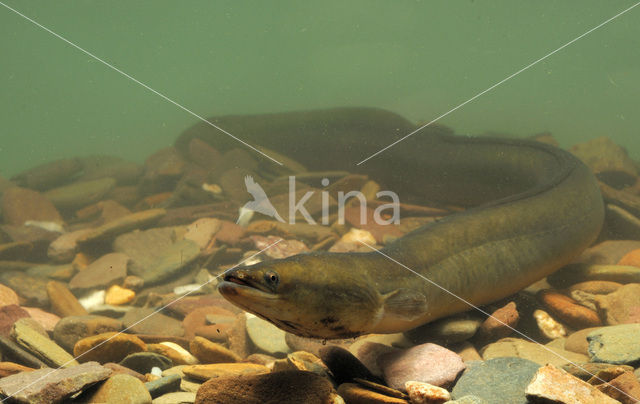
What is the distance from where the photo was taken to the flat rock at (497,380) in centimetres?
171

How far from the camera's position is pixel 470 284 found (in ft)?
9.68

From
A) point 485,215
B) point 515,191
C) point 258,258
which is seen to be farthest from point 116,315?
point 515,191

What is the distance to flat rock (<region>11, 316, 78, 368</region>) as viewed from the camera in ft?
7.47

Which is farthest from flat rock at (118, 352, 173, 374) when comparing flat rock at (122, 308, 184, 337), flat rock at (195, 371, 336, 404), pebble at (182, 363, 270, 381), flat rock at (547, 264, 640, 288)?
flat rock at (547, 264, 640, 288)

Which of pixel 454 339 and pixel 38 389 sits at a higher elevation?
pixel 38 389

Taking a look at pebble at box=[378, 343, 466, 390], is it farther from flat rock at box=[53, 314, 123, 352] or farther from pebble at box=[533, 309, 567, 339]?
flat rock at box=[53, 314, 123, 352]

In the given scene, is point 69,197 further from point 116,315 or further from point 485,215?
point 485,215

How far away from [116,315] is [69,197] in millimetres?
3784

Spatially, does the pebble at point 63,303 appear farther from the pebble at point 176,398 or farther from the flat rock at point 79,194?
the flat rock at point 79,194

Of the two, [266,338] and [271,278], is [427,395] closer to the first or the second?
[271,278]

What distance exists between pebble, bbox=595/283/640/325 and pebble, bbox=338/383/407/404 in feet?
6.55

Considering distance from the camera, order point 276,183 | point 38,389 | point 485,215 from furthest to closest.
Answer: point 276,183
point 485,215
point 38,389

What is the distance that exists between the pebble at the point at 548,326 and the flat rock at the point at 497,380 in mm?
1031

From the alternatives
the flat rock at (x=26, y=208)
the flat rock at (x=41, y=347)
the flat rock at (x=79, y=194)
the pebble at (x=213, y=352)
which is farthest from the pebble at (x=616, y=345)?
the flat rock at (x=79, y=194)
